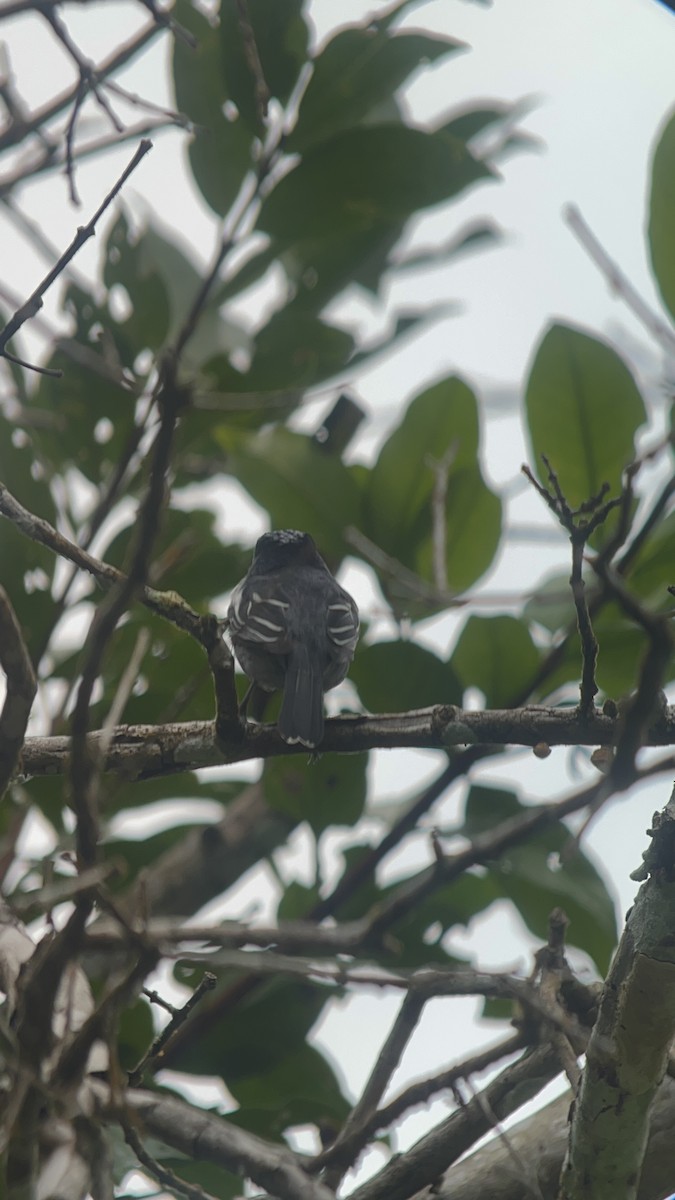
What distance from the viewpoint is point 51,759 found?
10.00ft

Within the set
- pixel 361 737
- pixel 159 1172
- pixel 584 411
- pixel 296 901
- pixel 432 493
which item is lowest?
pixel 159 1172

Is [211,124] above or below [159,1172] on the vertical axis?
above

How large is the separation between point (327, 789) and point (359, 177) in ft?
7.55

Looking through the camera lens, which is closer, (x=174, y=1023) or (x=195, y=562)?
(x=174, y=1023)

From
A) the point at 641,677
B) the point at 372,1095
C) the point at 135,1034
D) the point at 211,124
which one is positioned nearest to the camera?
the point at 641,677

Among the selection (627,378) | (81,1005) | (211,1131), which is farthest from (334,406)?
(211,1131)

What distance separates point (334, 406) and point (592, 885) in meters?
2.30

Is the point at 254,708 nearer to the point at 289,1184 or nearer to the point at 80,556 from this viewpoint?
the point at 80,556

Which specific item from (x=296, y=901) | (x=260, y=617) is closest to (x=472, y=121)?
(x=260, y=617)

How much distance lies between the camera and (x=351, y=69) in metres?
4.61

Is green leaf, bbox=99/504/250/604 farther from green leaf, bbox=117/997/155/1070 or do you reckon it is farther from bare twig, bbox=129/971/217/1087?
bare twig, bbox=129/971/217/1087

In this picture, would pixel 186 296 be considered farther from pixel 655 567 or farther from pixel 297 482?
pixel 655 567

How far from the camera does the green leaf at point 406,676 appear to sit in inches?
159

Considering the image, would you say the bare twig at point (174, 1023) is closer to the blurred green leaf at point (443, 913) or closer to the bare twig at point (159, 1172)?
the bare twig at point (159, 1172)
